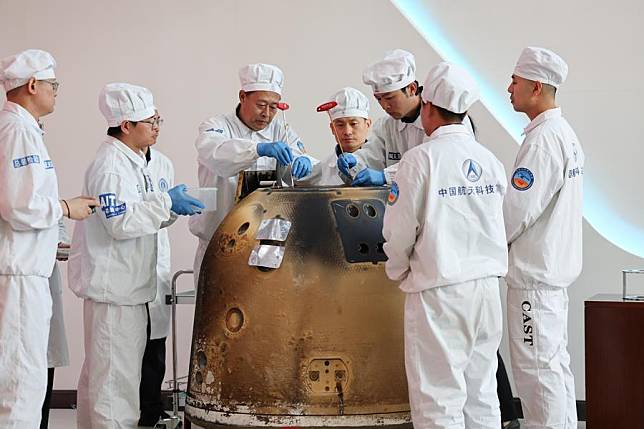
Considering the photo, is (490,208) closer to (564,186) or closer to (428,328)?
(428,328)

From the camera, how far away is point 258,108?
13.4ft

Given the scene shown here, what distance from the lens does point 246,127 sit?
13.7 ft

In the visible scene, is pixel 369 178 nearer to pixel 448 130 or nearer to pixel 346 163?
pixel 346 163

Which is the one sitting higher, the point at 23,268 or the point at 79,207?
the point at 79,207

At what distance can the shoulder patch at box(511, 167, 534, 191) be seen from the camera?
11.6ft

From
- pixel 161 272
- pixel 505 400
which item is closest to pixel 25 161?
pixel 161 272

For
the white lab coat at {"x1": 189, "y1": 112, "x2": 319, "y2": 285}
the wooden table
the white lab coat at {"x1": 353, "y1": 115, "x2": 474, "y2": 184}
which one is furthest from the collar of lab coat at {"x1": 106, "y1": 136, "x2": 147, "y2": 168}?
the wooden table

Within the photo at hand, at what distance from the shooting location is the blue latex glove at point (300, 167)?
3795mm

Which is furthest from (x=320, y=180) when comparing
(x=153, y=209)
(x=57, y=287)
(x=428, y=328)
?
(x=428, y=328)

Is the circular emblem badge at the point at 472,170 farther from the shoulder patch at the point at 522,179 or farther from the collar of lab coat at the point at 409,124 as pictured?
the collar of lab coat at the point at 409,124

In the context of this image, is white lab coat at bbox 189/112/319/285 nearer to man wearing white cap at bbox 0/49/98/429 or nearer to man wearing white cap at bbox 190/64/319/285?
man wearing white cap at bbox 190/64/319/285

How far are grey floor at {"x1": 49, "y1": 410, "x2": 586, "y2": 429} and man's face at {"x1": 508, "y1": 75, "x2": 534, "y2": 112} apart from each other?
1.92 metres

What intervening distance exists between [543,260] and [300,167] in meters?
1.06

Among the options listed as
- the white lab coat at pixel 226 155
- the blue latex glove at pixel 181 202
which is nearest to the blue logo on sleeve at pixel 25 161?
the blue latex glove at pixel 181 202
